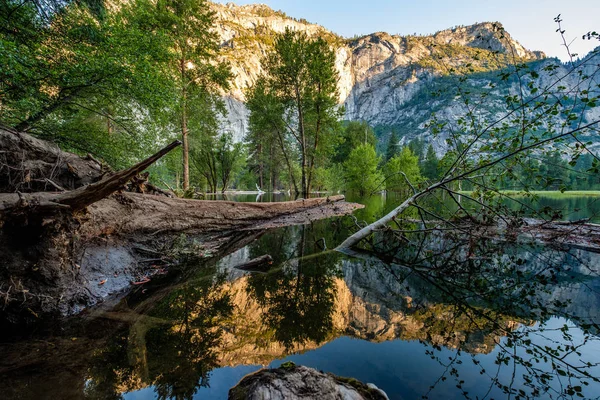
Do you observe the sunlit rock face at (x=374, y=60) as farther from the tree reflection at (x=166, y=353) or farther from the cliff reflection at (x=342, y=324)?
the tree reflection at (x=166, y=353)

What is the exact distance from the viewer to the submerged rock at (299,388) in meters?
1.54

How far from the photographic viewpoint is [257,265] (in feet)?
18.0

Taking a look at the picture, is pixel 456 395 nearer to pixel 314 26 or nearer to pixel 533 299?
pixel 533 299

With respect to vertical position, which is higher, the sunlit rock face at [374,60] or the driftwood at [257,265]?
the sunlit rock face at [374,60]

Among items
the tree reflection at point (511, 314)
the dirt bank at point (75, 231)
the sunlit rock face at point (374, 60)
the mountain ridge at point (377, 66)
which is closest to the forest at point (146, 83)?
the tree reflection at point (511, 314)

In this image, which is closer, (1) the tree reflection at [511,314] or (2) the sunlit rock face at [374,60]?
(1) the tree reflection at [511,314]

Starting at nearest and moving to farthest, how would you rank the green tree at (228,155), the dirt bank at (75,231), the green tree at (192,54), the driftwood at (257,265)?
the dirt bank at (75,231)
the driftwood at (257,265)
the green tree at (192,54)
the green tree at (228,155)

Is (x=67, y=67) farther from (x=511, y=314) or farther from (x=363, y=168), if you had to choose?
(x=363, y=168)

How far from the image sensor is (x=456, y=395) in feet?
6.72

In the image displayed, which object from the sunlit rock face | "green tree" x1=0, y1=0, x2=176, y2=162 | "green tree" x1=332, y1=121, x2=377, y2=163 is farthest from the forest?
the sunlit rock face

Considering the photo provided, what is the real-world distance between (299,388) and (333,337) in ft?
4.81

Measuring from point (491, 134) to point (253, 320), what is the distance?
252 inches

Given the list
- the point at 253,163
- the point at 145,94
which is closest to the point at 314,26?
the point at 253,163

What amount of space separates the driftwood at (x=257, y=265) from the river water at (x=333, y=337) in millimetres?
212
